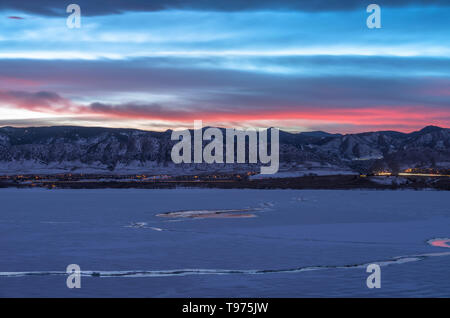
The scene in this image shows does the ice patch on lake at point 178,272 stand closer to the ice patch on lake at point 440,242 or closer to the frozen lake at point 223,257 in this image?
the frozen lake at point 223,257

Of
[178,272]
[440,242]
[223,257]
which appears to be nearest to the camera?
[178,272]

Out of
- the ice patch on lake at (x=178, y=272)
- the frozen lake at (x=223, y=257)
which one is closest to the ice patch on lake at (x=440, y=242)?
the frozen lake at (x=223, y=257)

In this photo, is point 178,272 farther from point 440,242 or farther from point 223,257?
point 440,242

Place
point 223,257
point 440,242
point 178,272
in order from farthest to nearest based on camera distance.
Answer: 1. point 440,242
2. point 223,257
3. point 178,272

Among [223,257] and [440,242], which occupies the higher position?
[223,257]

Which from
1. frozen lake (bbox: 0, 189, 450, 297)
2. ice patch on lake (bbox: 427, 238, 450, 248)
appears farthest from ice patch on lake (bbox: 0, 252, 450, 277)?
ice patch on lake (bbox: 427, 238, 450, 248)

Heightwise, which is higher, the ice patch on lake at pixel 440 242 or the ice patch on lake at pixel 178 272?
the ice patch on lake at pixel 178 272

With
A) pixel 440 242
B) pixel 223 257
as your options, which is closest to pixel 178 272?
pixel 223 257

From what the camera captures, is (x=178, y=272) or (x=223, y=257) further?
(x=223, y=257)
